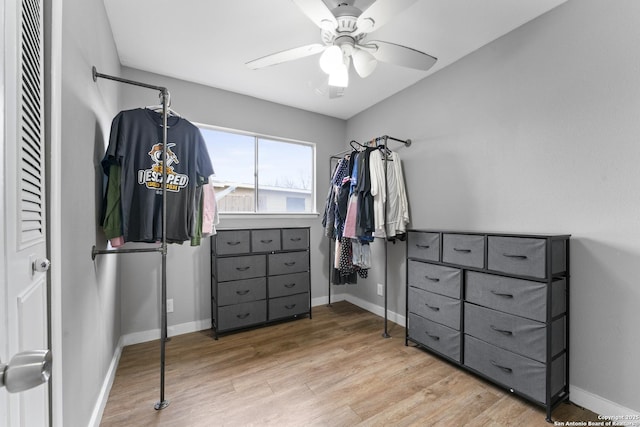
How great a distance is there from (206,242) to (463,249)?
2.36 metres

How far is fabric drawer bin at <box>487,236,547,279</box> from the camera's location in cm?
161

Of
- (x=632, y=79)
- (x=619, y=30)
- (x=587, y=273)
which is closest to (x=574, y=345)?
(x=587, y=273)

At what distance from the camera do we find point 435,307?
2.21 meters

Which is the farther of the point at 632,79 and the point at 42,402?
the point at 632,79

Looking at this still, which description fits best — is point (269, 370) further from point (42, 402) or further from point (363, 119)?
point (363, 119)

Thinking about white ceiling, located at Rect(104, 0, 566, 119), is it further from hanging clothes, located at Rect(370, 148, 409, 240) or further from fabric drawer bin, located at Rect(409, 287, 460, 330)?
fabric drawer bin, located at Rect(409, 287, 460, 330)

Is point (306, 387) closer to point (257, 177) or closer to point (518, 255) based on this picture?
point (518, 255)

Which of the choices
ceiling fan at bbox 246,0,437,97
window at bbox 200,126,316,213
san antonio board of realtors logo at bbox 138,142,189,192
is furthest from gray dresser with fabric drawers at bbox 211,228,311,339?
ceiling fan at bbox 246,0,437,97

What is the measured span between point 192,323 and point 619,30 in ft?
12.6

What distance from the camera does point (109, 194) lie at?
1680 millimetres

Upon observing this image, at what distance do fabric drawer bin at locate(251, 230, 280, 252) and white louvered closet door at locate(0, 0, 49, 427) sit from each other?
1915 mm

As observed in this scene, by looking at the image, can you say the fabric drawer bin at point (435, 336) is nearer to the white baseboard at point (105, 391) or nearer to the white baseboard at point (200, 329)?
the white baseboard at point (200, 329)

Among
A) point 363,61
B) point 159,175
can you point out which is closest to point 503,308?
point 363,61

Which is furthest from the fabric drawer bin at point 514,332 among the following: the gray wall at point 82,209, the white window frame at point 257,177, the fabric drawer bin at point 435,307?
the gray wall at point 82,209
